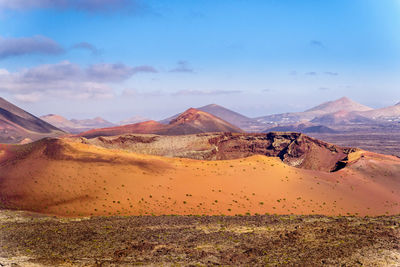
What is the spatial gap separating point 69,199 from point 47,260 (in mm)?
11504

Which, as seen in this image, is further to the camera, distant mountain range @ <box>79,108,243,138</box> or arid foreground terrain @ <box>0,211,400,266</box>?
distant mountain range @ <box>79,108,243,138</box>

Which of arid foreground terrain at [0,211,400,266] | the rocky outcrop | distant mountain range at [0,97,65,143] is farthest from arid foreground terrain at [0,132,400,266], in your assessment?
distant mountain range at [0,97,65,143]

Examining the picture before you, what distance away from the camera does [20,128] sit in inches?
4683

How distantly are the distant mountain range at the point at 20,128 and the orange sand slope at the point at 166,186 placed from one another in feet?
259

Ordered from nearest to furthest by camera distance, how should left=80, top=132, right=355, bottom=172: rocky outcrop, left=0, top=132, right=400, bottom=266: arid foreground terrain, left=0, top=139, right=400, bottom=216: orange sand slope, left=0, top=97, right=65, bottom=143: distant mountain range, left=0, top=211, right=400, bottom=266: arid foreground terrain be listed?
left=0, top=211, right=400, bottom=266: arid foreground terrain, left=0, top=132, right=400, bottom=266: arid foreground terrain, left=0, top=139, right=400, bottom=216: orange sand slope, left=80, top=132, right=355, bottom=172: rocky outcrop, left=0, top=97, right=65, bottom=143: distant mountain range

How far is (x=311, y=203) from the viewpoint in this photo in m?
28.0

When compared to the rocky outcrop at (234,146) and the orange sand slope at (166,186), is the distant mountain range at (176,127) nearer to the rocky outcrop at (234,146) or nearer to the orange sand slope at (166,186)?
the rocky outcrop at (234,146)

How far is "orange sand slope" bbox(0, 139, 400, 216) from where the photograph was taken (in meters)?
23.9

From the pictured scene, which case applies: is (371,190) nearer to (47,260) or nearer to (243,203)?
(243,203)

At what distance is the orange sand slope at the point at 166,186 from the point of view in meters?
23.9

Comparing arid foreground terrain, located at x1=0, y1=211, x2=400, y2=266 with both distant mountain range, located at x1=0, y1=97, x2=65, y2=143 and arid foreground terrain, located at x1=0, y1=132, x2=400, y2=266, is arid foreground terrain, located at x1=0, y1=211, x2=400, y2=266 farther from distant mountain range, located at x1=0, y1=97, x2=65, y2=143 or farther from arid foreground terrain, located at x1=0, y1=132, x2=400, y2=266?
distant mountain range, located at x1=0, y1=97, x2=65, y2=143

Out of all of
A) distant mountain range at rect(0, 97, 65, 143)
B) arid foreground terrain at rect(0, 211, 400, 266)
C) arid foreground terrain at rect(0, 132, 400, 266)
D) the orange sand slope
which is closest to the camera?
arid foreground terrain at rect(0, 211, 400, 266)

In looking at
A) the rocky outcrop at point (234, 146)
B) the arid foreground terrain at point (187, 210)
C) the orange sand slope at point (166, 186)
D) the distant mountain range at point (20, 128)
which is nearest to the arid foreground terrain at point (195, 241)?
the arid foreground terrain at point (187, 210)

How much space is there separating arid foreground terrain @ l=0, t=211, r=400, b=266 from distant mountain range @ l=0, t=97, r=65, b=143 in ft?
300
